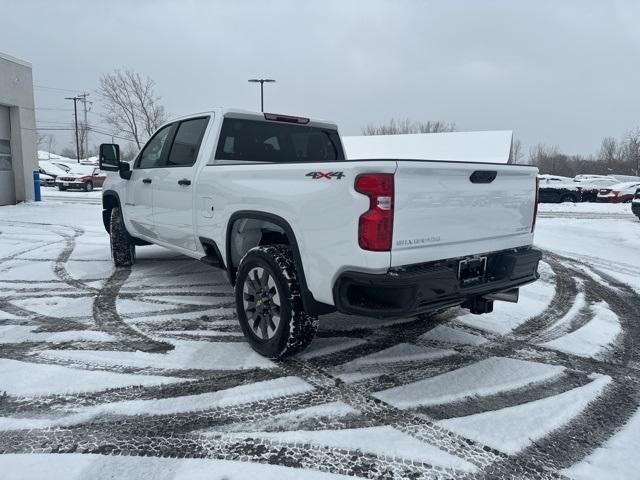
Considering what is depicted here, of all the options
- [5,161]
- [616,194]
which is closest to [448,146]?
[616,194]

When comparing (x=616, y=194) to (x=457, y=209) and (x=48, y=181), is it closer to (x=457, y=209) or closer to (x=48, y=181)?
(x=457, y=209)

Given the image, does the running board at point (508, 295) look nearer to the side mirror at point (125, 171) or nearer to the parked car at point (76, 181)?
the side mirror at point (125, 171)

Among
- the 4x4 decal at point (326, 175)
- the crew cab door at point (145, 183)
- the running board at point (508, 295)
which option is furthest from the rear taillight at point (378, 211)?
the crew cab door at point (145, 183)

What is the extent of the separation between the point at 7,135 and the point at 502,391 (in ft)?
61.9

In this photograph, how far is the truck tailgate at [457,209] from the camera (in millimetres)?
2865

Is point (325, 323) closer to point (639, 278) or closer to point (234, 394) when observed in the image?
point (234, 394)

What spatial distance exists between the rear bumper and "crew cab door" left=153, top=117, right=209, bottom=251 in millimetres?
2189

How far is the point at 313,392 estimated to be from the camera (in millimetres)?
3137

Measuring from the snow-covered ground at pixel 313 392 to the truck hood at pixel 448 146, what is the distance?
16310 mm

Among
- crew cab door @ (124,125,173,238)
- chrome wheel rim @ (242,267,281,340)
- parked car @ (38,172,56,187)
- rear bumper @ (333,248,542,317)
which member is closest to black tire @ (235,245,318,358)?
chrome wheel rim @ (242,267,281,340)

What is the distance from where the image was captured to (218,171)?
13.5 feet

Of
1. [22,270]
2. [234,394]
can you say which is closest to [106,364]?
[234,394]

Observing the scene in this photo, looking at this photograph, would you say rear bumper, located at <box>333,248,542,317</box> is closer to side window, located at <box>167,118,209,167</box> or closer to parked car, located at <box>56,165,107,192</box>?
side window, located at <box>167,118,209,167</box>

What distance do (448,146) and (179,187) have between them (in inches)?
A: 928
